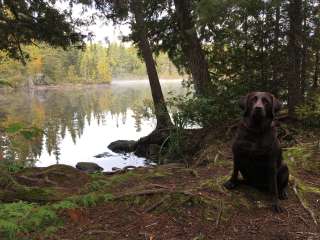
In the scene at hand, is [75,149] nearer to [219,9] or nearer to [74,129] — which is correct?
[74,129]

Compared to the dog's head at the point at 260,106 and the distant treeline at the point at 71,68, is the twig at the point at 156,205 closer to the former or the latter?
the dog's head at the point at 260,106

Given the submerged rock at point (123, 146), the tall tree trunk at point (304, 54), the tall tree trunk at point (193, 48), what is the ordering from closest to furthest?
the tall tree trunk at point (304, 54) → the tall tree trunk at point (193, 48) → the submerged rock at point (123, 146)

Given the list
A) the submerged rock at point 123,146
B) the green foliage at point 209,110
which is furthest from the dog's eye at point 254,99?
the submerged rock at point 123,146

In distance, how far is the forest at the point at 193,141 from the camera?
477 centimetres

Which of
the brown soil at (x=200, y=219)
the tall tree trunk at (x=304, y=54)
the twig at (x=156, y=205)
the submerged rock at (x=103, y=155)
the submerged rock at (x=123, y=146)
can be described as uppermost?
the tall tree trunk at (x=304, y=54)

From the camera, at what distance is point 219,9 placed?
10.0 meters

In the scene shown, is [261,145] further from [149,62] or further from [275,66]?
[149,62]

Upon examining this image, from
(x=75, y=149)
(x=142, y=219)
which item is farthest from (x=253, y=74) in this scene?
(x=75, y=149)

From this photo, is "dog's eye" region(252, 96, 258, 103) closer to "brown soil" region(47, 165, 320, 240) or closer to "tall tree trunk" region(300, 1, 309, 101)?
"brown soil" region(47, 165, 320, 240)

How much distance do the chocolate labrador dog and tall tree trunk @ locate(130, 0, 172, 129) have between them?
8.02 m

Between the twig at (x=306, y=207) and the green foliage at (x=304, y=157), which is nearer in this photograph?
the twig at (x=306, y=207)

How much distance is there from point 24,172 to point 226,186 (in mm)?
3804

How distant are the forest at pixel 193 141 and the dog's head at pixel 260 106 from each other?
0.09ft

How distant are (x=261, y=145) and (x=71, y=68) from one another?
11300 cm
